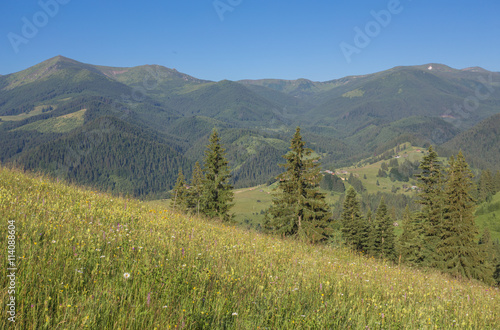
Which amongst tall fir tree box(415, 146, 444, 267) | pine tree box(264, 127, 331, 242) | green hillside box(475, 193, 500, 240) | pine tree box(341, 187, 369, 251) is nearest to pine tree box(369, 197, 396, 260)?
pine tree box(341, 187, 369, 251)

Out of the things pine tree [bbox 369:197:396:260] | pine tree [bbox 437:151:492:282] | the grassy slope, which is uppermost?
the grassy slope

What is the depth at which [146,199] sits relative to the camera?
1278cm

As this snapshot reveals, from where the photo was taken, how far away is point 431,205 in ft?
129

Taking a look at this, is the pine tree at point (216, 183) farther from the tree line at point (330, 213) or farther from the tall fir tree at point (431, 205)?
the tall fir tree at point (431, 205)

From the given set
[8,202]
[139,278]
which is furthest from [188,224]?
[139,278]

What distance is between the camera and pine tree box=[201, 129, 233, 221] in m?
38.1

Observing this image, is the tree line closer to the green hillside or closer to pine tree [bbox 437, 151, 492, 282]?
pine tree [bbox 437, 151, 492, 282]

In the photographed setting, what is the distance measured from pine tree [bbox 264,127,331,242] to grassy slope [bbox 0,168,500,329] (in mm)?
22050

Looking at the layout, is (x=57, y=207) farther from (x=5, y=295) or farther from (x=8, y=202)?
(x=5, y=295)

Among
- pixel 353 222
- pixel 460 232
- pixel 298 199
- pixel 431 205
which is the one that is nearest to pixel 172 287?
pixel 298 199

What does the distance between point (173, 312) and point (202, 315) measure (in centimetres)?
41

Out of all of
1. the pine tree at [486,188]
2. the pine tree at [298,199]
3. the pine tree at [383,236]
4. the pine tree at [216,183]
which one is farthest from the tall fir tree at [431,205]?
the pine tree at [486,188]

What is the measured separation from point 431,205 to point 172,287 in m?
44.4

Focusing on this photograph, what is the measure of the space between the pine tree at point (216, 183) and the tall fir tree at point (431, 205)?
2522cm
